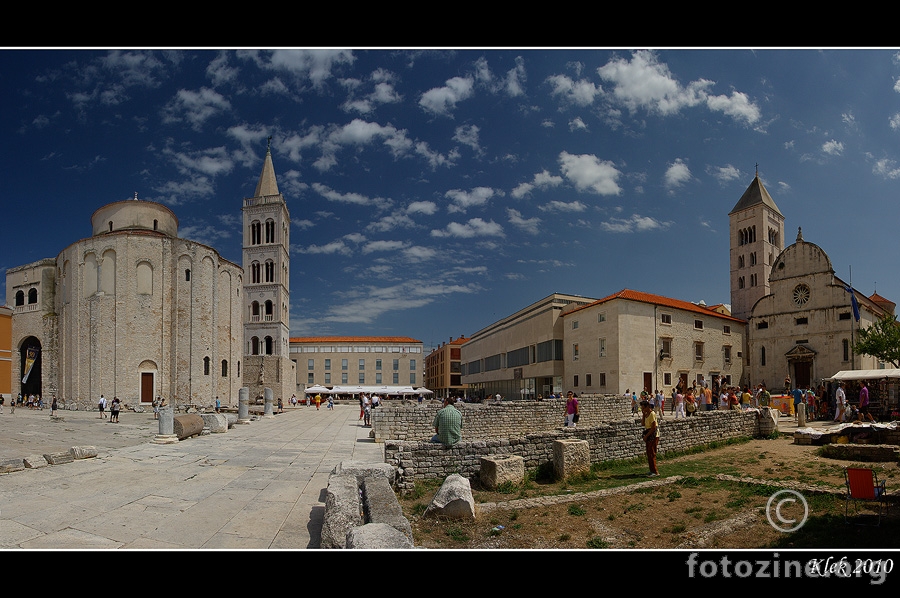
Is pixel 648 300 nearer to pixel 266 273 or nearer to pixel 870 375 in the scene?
pixel 870 375

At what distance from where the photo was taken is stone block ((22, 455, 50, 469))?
10641 mm

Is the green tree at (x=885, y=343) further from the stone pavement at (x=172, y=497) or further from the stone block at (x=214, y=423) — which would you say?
the stone block at (x=214, y=423)

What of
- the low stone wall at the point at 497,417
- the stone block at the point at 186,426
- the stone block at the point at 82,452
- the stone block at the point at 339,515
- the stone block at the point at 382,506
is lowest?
the low stone wall at the point at 497,417

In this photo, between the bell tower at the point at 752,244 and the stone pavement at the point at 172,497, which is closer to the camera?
the stone pavement at the point at 172,497

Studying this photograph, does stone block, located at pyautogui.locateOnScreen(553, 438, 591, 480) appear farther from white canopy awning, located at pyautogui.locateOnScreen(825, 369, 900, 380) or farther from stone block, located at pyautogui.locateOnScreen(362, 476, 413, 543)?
white canopy awning, located at pyautogui.locateOnScreen(825, 369, 900, 380)

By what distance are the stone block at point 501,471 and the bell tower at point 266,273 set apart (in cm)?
5343

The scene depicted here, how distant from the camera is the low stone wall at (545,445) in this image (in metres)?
10.8

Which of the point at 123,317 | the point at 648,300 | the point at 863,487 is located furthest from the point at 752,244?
the point at 123,317

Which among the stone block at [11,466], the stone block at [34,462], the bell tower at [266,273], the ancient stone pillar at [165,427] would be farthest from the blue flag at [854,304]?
the bell tower at [266,273]

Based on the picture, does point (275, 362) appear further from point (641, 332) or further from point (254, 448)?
point (254, 448)

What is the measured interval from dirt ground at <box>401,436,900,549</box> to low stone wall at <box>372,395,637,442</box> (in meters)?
9.11

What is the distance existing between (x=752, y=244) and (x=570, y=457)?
5523 cm

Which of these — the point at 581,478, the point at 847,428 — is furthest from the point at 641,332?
the point at 581,478
